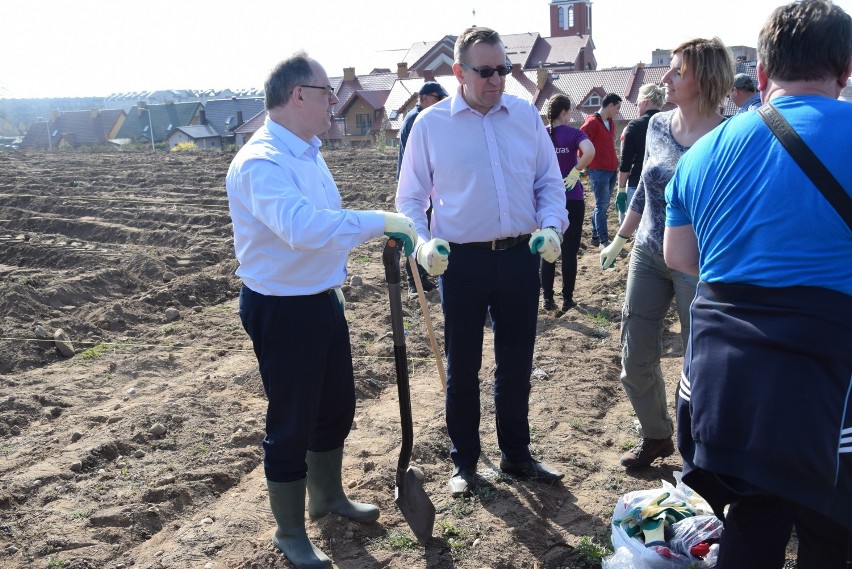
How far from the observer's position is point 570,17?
228ft

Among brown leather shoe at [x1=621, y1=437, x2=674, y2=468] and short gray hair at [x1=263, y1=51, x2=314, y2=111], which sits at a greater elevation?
short gray hair at [x1=263, y1=51, x2=314, y2=111]

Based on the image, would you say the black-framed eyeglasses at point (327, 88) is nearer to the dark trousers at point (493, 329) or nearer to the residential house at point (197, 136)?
the dark trousers at point (493, 329)

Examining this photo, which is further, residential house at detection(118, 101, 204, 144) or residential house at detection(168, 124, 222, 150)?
residential house at detection(118, 101, 204, 144)

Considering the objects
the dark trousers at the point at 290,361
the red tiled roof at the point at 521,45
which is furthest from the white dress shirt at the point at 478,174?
the red tiled roof at the point at 521,45

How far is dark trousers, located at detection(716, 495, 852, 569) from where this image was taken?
2035mm

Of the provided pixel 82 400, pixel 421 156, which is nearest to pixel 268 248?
pixel 421 156

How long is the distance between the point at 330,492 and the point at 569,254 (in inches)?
150

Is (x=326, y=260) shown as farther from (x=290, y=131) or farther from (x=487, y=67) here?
(x=487, y=67)

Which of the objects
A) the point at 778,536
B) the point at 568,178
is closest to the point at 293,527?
the point at 778,536

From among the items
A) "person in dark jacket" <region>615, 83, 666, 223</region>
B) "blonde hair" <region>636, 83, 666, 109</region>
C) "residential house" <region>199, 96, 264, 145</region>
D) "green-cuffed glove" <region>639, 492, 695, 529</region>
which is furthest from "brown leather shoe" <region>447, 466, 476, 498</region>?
"residential house" <region>199, 96, 264, 145</region>

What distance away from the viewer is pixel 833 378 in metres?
1.92

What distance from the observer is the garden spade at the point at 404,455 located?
3.28 metres

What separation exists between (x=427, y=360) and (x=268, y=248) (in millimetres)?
3147

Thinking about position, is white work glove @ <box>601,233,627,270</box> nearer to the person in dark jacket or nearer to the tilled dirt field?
the tilled dirt field
